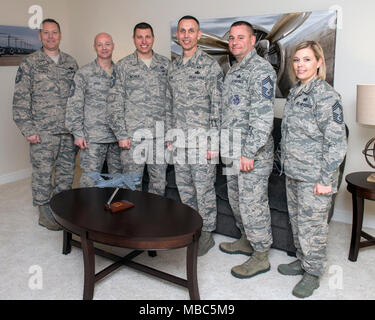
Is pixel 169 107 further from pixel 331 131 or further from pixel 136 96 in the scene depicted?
pixel 331 131

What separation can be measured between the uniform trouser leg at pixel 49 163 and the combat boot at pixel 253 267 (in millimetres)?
1751

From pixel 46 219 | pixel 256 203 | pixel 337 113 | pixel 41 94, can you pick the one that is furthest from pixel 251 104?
pixel 46 219

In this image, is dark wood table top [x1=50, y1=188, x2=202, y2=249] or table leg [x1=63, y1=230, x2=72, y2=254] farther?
table leg [x1=63, y1=230, x2=72, y2=254]

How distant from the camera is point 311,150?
2285 millimetres

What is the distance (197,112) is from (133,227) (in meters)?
1.01

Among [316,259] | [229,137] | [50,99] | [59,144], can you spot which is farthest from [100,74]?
[316,259]

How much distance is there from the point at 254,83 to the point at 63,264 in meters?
1.74

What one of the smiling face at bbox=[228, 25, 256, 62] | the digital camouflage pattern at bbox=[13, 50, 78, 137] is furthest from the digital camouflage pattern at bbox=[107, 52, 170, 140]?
the smiling face at bbox=[228, 25, 256, 62]

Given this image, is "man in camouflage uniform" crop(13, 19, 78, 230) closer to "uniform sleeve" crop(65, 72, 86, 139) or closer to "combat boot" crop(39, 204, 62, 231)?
"combat boot" crop(39, 204, 62, 231)

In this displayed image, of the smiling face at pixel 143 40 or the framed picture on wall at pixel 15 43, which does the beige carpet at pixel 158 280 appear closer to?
the smiling face at pixel 143 40

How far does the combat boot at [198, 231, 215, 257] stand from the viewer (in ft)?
9.62

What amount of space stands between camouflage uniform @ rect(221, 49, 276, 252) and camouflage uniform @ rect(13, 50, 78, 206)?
1.52m
